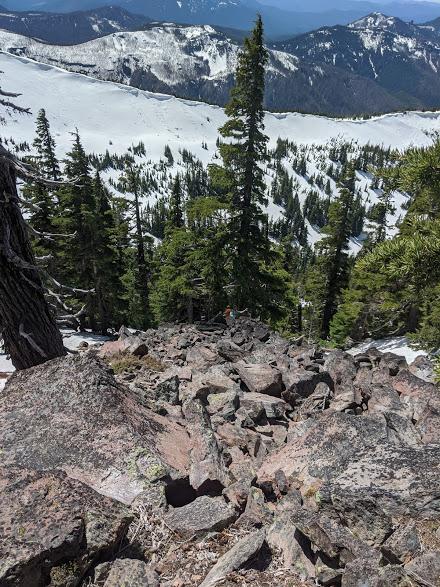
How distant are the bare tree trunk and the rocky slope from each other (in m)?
0.54

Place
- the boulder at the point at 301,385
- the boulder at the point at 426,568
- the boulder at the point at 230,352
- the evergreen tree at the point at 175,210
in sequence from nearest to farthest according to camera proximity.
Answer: the boulder at the point at 426,568 < the boulder at the point at 301,385 < the boulder at the point at 230,352 < the evergreen tree at the point at 175,210

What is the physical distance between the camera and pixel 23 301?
600cm

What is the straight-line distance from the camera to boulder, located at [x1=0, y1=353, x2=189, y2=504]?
174 inches

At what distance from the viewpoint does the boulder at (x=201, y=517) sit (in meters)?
3.74

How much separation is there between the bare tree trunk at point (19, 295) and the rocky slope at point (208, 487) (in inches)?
21.3

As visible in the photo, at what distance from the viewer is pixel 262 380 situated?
27.3 ft

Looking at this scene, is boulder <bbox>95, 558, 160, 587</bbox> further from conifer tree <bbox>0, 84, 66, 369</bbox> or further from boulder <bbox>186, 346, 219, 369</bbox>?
boulder <bbox>186, 346, 219, 369</bbox>

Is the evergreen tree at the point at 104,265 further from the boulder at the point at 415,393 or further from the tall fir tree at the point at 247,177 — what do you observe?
the boulder at the point at 415,393

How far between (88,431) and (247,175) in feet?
50.3

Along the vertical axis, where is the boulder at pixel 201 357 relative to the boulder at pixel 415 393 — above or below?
below

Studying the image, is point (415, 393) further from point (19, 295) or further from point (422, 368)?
point (19, 295)

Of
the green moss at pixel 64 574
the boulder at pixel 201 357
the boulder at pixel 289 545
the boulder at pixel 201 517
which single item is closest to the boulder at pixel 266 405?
the boulder at pixel 201 357

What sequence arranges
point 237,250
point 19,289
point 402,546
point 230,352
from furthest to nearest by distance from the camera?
point 237,250
point 230,352
point 19,289
point 402,546

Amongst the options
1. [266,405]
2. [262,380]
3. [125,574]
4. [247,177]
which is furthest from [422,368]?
[247,177]
